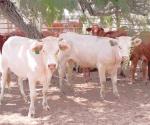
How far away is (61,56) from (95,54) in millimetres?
803

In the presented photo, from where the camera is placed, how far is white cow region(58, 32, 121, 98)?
25.8 feet

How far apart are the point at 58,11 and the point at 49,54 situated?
1412 mm

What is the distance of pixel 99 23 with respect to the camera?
6.50 m

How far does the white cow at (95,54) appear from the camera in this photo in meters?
7.87

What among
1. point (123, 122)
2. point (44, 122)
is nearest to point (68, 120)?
point (44, 122)

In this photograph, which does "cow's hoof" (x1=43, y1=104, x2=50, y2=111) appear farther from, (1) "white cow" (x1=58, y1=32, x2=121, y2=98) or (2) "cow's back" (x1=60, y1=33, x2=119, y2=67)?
(2) "cow's back" (x1=60, y1=33, x2=119, y2=67)

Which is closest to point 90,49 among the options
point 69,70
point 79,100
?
point 69,70

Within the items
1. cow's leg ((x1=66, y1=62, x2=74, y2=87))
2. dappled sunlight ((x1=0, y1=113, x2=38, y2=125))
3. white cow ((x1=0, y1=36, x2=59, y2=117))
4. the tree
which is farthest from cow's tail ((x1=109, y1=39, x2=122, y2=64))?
dappled sunlight ((x1=0, y1=113, x2=38, y2=125))

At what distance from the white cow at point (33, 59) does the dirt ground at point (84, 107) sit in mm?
311

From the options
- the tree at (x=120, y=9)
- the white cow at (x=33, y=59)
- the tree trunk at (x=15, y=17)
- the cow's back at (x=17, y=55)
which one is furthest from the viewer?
the tree trunk at (x=15, y=17)

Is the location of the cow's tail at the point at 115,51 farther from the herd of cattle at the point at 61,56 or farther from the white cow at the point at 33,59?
the white cow at the point at 33,59

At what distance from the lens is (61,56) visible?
8.45 meters

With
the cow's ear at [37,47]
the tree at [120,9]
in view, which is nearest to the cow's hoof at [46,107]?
the cow's ear at [37,47]

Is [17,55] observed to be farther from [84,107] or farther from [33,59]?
[84,107]
